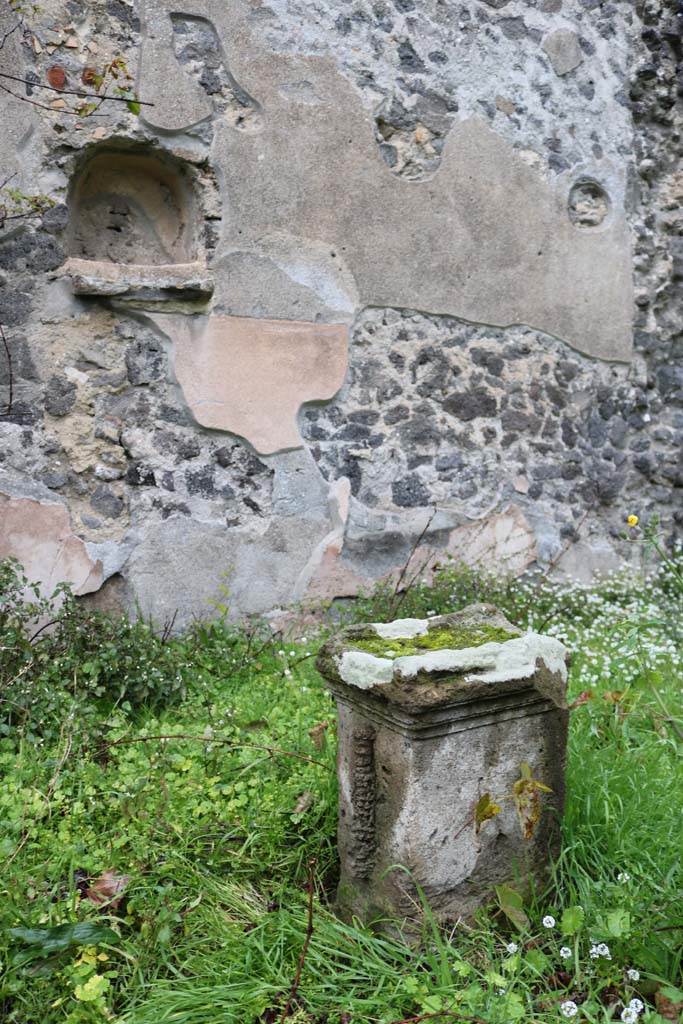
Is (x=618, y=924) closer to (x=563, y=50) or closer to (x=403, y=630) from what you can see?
(x=403, y=630)

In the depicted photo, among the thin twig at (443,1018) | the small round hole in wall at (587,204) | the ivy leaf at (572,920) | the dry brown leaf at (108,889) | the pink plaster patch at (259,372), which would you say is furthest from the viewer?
the small round hole in wall at (587,204)

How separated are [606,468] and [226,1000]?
4.36 metres

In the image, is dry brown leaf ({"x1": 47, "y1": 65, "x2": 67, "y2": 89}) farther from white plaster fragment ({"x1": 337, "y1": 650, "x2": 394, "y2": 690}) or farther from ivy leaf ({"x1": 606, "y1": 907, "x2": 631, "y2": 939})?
ivy leaf ({"x1": 606, "y1": 907, "x2": 631, "y2": 939})

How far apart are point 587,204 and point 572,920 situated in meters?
4.58

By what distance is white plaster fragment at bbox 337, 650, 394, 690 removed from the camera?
220 cm

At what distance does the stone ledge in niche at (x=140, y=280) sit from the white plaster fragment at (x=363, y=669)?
2.49 m

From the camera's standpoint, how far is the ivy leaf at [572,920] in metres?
2.14

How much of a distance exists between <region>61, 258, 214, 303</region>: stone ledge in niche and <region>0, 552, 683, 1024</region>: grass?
6.04 ft

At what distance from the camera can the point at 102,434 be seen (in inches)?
165

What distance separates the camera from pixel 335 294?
15.4 ft

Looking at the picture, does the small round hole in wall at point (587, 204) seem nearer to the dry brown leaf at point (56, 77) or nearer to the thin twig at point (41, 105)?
the thin twig at point (41, 105)

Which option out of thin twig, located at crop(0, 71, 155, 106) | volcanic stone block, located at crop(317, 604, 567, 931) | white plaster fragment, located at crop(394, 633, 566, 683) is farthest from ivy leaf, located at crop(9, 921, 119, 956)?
thin twig, located at crop(0, 71, 155, 106)

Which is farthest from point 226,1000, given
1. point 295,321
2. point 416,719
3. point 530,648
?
point 295,321

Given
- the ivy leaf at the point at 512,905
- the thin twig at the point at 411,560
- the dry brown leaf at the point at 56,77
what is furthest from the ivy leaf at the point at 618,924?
the dry brown leaf at the point at 56,77
